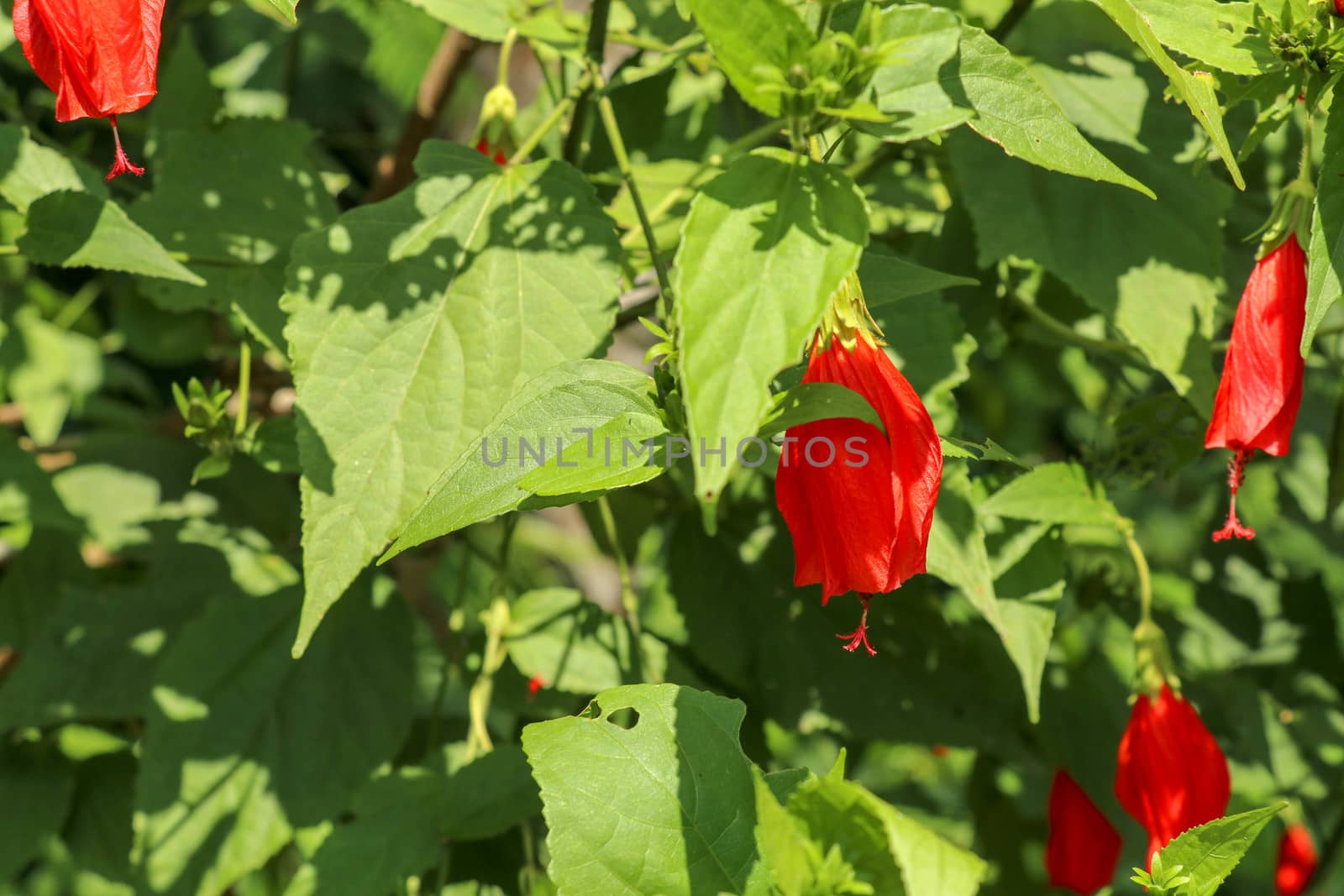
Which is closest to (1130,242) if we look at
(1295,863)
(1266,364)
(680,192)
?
(1266,364)

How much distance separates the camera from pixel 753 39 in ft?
1.51

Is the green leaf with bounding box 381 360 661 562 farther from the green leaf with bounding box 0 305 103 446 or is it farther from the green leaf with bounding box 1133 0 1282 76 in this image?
the green leaf with bounding box 0 305 103 446

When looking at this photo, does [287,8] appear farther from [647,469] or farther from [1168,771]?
[1168,771]

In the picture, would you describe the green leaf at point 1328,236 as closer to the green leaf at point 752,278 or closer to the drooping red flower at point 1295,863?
the green leaf at point 752,278

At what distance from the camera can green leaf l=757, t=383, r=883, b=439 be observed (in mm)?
444

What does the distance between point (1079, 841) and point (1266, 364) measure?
445 mm

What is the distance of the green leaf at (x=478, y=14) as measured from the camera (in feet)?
2.57

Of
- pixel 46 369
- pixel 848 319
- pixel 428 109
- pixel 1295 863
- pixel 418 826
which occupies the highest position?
pixel 848 319

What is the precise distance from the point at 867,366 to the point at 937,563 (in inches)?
7.7

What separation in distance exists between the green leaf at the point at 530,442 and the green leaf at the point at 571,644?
1.00ft

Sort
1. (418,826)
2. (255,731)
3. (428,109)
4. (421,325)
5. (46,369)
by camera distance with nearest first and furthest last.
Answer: (421,325)
(418,826)
(255,731)
(428,109)
(46,369)

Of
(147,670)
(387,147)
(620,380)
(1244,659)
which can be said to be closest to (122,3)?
(620,380)

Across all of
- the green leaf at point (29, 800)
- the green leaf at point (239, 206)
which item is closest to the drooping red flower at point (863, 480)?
the green leaf at point (239, 206)

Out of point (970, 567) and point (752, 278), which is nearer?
point (752, 278)
